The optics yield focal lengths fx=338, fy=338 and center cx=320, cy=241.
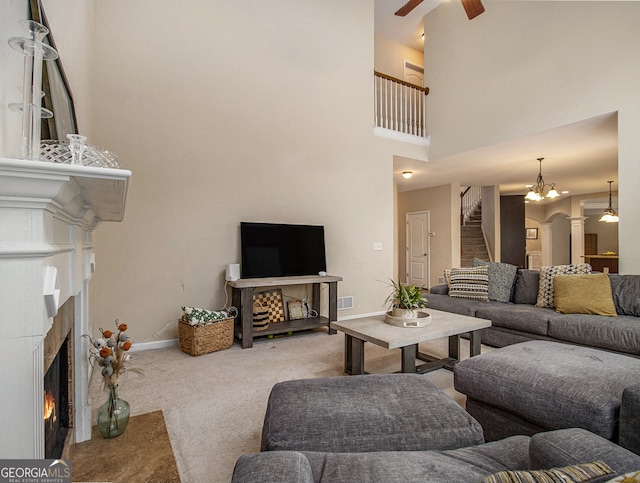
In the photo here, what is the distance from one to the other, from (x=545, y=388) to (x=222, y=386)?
212 centimetres

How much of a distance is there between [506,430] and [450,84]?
5331 millimetres

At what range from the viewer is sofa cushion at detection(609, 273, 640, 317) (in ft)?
10.3

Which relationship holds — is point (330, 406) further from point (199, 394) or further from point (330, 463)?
point (199, 394)

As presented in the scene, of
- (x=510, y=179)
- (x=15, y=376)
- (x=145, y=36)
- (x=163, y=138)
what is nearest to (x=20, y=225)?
(x=15, y=376)

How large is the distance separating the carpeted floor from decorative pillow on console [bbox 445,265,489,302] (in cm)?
71

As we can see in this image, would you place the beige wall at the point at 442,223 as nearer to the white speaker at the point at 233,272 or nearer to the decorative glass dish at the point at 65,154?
the white speaker at the point at 233,272

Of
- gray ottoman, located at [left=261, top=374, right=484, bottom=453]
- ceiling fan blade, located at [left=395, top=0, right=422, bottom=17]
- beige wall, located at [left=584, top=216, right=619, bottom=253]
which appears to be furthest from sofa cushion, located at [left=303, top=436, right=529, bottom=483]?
beige wall, located at [left=584, top=216, right=619, bottom=253]

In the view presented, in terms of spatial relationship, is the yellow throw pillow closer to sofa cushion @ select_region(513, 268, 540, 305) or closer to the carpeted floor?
sofa cushion @ select_region(513, 268, 540, 305)

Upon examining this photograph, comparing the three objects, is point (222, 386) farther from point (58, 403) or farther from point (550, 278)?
point (550, 278)

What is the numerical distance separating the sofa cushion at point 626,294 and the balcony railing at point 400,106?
3567mm

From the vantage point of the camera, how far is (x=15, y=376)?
29.0 inches

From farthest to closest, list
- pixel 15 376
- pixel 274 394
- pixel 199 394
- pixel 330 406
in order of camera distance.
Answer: pixel 199 394 → pixel 274 394 → pixel 330 406 → pixel 15 376

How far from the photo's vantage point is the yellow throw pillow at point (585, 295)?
3.14 metres

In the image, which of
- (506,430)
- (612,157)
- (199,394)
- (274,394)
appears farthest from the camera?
(612,157)
